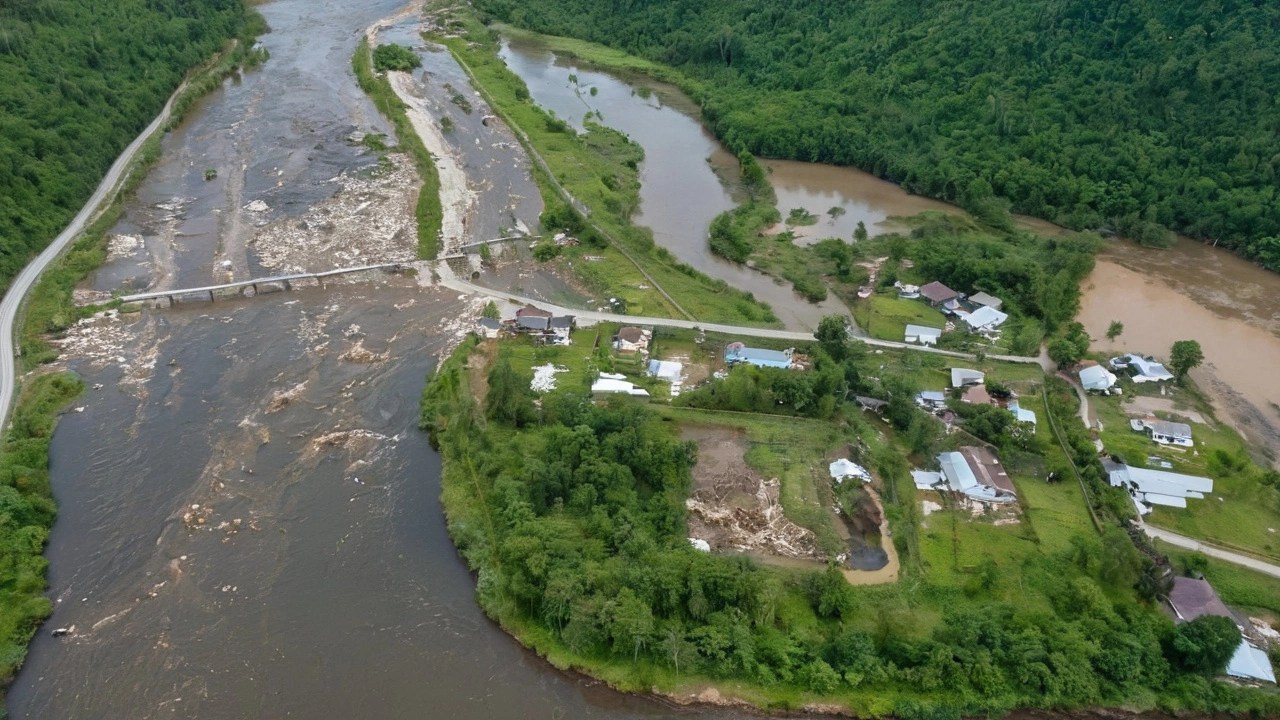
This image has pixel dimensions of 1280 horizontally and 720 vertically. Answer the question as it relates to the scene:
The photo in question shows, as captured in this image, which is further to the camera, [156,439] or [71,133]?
[71,133]

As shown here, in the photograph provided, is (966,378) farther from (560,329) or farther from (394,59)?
(394,59)

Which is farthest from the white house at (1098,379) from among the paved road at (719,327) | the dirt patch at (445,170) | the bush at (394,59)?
the bush at (394,59)

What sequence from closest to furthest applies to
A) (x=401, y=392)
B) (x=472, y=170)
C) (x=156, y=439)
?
(x=156, y=439)
(x=401, y=392)
(x=472, y=170)

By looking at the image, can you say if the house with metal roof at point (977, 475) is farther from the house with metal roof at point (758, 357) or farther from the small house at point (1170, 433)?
the house with metal roof at point (758, 357)

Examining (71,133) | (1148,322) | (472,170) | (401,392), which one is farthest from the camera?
(472,170)

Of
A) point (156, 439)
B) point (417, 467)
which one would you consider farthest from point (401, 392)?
point (156, 439)

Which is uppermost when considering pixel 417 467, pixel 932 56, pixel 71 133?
pixel 932 56

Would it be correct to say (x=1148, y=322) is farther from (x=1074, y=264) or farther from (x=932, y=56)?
(x=932, y=56)
